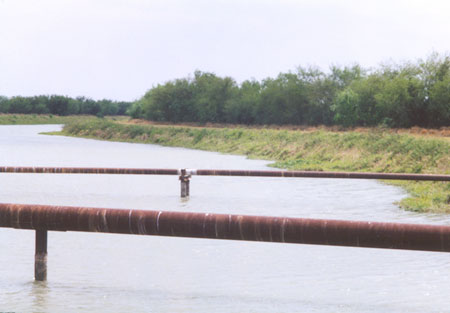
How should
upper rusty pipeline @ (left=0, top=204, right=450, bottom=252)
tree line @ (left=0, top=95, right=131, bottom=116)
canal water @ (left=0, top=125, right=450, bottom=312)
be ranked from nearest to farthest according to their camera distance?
upper rusty pipeline @ (left=0, top=204, right=450, bottom=252) < canal water @ (left=0, top=125, right=450, bottom=312) < tree line @ (left=0, top=95, right=131, bottom=116)

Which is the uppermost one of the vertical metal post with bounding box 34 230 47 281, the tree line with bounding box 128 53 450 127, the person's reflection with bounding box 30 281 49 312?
the tree line with bounding box 128 53 450 127

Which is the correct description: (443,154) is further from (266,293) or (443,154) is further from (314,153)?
(266,293)

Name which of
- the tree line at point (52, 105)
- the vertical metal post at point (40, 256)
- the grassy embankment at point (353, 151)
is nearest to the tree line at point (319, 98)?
the grassy embankment at point (353, 151)

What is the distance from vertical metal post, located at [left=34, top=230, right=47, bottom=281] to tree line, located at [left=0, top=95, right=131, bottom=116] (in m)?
153

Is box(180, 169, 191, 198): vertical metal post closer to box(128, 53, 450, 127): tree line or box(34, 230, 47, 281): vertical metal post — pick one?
box(34, 230, 47, 281): vertical metal post

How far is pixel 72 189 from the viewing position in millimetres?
21219

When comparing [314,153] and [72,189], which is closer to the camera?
[72,189]

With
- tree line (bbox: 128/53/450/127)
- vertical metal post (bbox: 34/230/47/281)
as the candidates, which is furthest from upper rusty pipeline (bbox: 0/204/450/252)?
tree line (bbox: 128/53/450/127)

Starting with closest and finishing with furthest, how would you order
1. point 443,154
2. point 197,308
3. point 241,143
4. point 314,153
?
point 197,308, point 443,154, point 314,153, point 241,143

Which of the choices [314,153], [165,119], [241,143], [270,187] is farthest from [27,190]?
[165,119]

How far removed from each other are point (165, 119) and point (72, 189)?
75113 millimetres

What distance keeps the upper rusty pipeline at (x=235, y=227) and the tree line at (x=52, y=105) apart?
154697 mm

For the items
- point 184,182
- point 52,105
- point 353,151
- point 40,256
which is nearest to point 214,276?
point 40,256

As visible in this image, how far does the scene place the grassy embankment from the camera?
19534 mm
